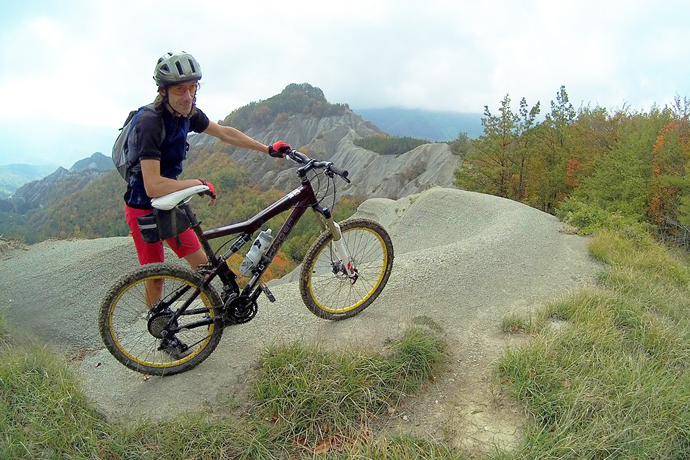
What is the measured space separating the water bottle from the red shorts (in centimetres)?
47

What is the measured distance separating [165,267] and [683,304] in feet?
19.5

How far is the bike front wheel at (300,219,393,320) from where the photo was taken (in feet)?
→ 13.9

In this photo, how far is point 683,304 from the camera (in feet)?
16.2

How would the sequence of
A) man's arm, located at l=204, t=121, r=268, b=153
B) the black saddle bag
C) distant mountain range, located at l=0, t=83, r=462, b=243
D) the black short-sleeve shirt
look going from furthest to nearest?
distant mountain range, located at l=0, t=83, r=462, b=243
man's arm, located at l=204, t=121, r=268, b=153
the black saddle bag
the black short-sleeve shirt

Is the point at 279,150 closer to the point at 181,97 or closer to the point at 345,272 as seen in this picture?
the point at 181,97

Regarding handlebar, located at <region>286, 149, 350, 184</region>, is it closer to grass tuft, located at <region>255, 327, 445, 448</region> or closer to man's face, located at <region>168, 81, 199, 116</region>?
man's face, located at <region>168, 81, 199, 116</region>

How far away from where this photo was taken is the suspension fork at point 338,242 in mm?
4031

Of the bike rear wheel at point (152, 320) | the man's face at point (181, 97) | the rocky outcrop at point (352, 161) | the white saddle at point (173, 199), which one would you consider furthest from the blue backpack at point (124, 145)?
the rocky outcrop at point (352, 161)

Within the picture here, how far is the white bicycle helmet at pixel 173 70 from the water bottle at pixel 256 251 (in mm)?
1494

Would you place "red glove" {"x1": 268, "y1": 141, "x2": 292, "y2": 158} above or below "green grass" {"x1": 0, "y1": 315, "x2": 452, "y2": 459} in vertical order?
above

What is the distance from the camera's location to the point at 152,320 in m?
3.50

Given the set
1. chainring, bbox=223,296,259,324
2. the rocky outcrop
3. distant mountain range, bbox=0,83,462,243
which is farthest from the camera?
distant mountain range, bbox=0,83,462,243

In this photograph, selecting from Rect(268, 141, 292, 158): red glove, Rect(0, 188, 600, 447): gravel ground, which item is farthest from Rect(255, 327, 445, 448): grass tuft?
Rect(268, 141, 292, 158): red glove

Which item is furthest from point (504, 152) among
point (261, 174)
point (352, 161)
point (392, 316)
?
point (261, 174)
